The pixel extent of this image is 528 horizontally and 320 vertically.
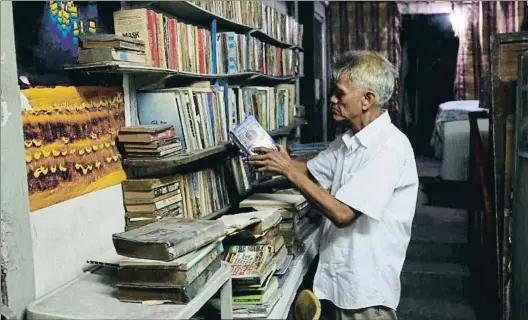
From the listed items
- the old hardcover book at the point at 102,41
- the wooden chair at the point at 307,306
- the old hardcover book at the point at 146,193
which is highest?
the old hardcover book at the point at 102,41

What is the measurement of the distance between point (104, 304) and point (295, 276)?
94cm

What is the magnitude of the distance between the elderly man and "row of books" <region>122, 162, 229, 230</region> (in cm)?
35

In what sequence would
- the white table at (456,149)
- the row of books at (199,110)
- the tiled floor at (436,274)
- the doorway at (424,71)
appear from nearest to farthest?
the row of books at (199,110)
the tiled floor at (436,274)
the white table at (456,149)
the doorway at (424,71)

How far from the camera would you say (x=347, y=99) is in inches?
79.0

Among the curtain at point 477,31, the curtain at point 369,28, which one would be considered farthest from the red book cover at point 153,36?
the curtain at point 477,31

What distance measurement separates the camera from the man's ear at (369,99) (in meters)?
1.98

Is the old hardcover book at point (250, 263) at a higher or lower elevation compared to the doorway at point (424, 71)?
lower

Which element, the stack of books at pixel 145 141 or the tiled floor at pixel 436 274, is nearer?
the stack of books at pixel 145 141

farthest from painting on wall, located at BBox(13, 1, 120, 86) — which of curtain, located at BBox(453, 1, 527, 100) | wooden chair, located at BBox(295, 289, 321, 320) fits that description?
curtain, located at BBox(453, 1, 527, 100)

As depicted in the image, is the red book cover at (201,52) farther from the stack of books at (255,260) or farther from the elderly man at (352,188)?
the stack of books at (255,260)

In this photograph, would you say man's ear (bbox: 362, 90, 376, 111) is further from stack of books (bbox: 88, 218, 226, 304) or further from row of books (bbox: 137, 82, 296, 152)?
stack of books (bbox: 88, 218, 226, 304)

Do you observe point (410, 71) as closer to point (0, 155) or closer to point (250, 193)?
point (250, 193)

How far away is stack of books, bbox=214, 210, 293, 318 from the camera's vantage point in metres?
1.72

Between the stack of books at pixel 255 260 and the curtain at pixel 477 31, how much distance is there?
673 centimetres
